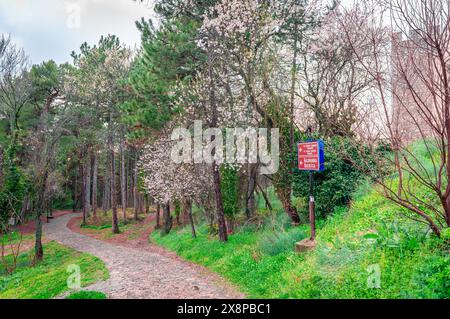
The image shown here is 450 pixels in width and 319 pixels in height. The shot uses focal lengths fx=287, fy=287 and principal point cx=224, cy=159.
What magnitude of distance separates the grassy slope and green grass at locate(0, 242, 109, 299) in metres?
3.46

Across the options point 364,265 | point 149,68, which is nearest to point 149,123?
point 149,68

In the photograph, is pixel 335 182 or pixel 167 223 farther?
pixel 167 223

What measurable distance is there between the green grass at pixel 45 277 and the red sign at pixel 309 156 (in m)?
5.68

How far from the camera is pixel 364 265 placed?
4320mm

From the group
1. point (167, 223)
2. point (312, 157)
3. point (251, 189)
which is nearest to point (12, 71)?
point (167, 223)

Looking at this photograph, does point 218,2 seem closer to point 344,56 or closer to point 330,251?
point 344,56

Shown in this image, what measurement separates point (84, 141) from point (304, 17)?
19254 millimetres

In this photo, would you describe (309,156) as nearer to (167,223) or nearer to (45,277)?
(45,277)

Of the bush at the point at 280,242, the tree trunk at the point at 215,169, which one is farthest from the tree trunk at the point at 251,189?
the bush at the point at 280,242

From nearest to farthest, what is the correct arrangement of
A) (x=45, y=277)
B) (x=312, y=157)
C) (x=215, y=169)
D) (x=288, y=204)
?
(x=312, y=157)
(x=45, y=277)
(x=288, y=204)
(x=215, y=169)

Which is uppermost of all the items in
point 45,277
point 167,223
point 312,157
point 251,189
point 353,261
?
point 312,157

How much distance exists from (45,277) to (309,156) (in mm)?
8548

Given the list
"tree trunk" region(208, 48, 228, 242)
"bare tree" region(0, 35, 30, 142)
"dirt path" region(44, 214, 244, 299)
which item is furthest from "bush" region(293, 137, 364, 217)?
"bare tree" region(0, 35, 30, 142)

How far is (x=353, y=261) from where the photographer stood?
15.0 feet
